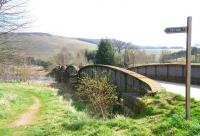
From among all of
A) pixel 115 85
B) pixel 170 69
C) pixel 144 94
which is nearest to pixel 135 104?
pixel 144 94

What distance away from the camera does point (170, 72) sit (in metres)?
25.2

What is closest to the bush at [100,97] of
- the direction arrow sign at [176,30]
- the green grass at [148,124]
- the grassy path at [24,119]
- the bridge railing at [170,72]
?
the grassy path at [24,119]

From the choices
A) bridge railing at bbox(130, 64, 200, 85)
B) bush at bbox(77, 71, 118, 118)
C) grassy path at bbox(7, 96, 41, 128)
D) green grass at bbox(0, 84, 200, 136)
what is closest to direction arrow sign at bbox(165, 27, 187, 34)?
green grass at bbox(0, 84, 200, 136)

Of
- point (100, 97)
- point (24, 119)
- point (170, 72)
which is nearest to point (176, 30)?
point (100, 97)

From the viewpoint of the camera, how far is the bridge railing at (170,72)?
21283 mm

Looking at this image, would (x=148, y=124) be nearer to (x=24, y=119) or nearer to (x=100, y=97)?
(x=100, y=97)

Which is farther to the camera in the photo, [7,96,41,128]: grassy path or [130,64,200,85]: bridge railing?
[130,64,200,85]: bridge railing

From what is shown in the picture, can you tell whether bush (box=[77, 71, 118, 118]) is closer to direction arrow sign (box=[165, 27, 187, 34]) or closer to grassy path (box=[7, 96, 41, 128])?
grassy path (box=[7, 96, 41, 128])

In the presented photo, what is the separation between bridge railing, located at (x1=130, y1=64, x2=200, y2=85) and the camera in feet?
69.8

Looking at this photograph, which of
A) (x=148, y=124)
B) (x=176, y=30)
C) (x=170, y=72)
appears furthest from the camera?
(x=170, y=72)

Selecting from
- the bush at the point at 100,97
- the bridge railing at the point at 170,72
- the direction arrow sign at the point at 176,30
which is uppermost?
the direction arrow sign at the point at 176,30

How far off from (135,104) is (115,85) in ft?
29.1

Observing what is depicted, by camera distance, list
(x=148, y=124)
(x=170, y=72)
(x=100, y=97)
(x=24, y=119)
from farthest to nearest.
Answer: (x=170, y=72)
(x=24, y=119)
(x=100, y=97)
(x=148, y=124)

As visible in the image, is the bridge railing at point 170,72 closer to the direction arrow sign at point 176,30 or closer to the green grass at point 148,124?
the green grass at point 148,124
